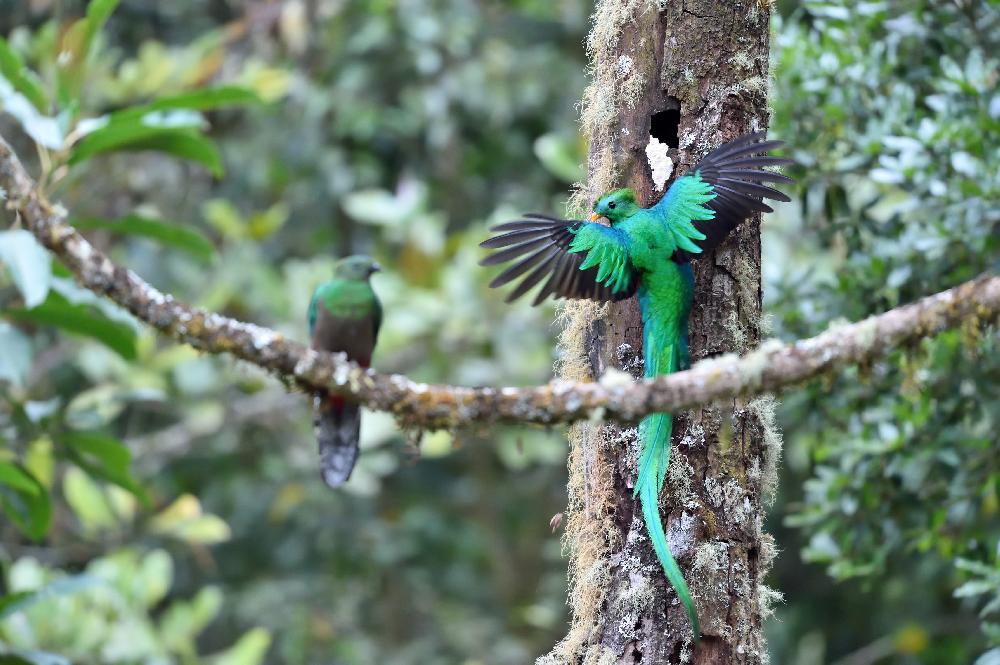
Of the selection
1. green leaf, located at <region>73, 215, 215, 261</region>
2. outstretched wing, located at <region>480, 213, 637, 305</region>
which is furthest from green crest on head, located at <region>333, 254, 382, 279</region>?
outstretched wing, located at <region>480, 213, 637, 305</region>

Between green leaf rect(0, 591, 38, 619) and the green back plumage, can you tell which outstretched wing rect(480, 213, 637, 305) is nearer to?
the green back plumage

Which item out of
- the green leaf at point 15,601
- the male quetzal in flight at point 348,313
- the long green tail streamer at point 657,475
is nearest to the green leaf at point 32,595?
the green leaf at point 15,601

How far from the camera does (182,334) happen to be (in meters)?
1.75

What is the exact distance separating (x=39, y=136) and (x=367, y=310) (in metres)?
0.87

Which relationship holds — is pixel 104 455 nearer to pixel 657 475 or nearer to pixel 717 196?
pixel 657 475

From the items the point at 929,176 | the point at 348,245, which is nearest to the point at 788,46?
the point at 929,176

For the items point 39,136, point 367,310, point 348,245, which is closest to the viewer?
point 39,136

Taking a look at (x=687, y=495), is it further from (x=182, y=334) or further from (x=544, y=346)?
(x=544, y=346)

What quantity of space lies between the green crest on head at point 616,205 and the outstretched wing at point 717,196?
0.06 metres

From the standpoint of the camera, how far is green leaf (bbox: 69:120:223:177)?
2.83 meters

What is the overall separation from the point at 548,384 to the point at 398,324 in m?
3.12

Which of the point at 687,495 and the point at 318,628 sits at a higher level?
the point at 318,628

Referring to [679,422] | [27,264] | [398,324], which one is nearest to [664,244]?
[679,422]

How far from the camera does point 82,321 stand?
2.90 m
